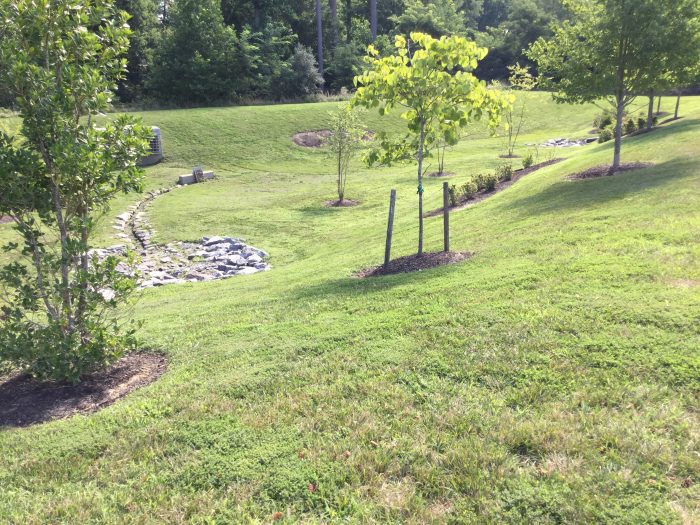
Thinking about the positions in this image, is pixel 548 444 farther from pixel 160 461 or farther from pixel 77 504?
pixel 77 504

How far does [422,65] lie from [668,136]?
14729 millimetres

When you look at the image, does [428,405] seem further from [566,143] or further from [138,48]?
[138,48]

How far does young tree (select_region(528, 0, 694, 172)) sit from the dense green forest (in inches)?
1497

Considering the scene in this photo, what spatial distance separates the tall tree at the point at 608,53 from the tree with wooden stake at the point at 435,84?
24.5 feet

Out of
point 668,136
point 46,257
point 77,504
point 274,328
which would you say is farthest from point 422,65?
point 668,136

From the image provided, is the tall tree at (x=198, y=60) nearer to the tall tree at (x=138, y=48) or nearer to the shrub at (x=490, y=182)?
the tall tree at (x=138, y=48)

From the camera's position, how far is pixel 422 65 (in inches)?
307

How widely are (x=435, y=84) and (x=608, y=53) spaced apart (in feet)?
27.1

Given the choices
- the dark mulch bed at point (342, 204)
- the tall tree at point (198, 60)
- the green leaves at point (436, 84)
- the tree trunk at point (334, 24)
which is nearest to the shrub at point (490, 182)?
the dark mulch bed at point (342, 204)

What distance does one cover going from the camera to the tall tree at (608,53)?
1268cm

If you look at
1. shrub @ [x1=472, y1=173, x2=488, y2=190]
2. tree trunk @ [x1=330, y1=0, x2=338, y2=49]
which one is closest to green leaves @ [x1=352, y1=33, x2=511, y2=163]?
shrub @ [x1=472, y1=173, x2=488, y2=190]

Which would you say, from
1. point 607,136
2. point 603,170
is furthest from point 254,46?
A: point 603,170

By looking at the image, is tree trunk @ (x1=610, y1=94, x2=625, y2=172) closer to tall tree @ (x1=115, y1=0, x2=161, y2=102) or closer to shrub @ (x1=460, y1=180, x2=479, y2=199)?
shrub @ (x1=460, y1=180, x2=479, y2=199)

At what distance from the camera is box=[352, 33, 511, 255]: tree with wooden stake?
7.73 metres
